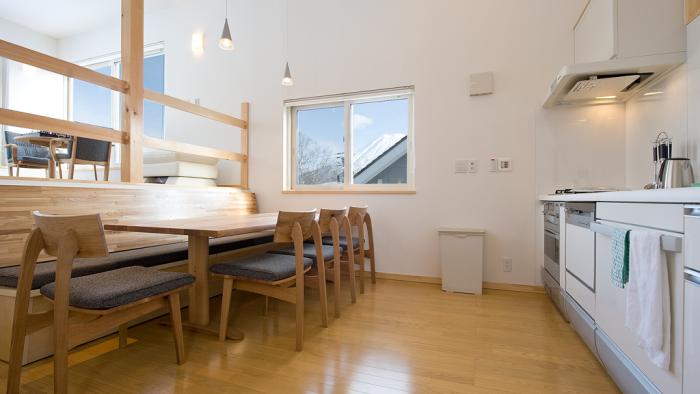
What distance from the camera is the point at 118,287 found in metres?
1.36

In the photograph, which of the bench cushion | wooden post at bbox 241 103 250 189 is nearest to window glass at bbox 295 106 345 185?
wooden post at bbox 241 103 250 189

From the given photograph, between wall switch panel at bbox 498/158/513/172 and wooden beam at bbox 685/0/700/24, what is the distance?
1389mm

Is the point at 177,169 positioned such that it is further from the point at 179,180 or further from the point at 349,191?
the point at 349,191

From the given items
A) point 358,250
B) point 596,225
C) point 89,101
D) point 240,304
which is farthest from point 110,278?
point 89,101

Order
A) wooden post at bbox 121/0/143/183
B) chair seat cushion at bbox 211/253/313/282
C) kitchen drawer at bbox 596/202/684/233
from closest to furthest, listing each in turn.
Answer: kitchen drawer at bbox 596/202/684/233, chair seat cushion at bbox 211/253/313/282, wooden post at bbox 121/0/143/183

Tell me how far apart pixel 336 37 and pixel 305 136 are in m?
1.20

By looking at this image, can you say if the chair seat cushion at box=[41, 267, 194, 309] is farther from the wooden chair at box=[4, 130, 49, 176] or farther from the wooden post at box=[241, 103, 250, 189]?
the wooden chair at box=[4, 130, 49, 176]

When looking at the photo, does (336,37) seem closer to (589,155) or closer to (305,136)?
(305,136)

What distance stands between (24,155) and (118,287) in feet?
13.6

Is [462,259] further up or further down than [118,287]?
further down

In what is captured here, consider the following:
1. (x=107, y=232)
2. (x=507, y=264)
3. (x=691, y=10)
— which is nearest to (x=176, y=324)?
(x=107, y=232)

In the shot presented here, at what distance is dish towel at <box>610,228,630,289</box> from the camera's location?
1.20 metres

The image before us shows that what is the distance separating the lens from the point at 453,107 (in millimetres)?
3152

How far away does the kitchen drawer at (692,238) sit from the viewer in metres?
0.90
